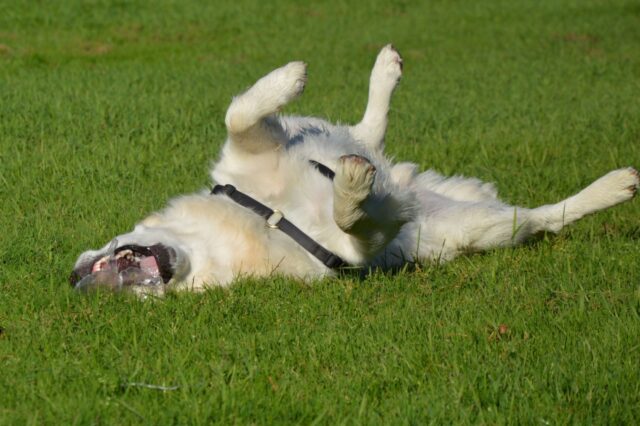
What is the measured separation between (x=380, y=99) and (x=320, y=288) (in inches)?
95.6

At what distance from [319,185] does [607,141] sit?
14.7ft

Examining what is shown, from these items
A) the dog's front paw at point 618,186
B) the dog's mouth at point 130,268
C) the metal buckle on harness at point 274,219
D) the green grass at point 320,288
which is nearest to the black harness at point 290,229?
the metal buckle on harness at point 274,219

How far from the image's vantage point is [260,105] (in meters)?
5.45

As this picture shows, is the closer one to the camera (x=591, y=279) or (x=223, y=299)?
Answer: (x=223, y=299)

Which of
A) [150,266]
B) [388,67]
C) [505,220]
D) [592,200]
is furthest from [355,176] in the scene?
[388,67]

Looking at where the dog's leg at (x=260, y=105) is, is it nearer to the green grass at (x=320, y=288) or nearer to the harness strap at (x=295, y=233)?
the harness strap at (x=295, y=233)

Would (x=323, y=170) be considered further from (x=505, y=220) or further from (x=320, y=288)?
(x=505, y=220)

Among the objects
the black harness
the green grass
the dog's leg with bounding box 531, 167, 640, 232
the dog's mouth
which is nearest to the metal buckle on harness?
the black harness

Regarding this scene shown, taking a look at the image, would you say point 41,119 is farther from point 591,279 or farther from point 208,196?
point 591,279

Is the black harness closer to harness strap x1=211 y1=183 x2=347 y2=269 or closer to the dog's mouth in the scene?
harness strap x1=211 y1=183 x2=347 y2=269

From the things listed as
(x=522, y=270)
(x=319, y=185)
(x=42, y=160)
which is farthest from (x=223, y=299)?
(x=42, y=160)

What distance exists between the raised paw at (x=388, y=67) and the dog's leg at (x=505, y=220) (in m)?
1.42

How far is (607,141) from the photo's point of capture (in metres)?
8.96

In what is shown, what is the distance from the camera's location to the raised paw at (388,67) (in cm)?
704
